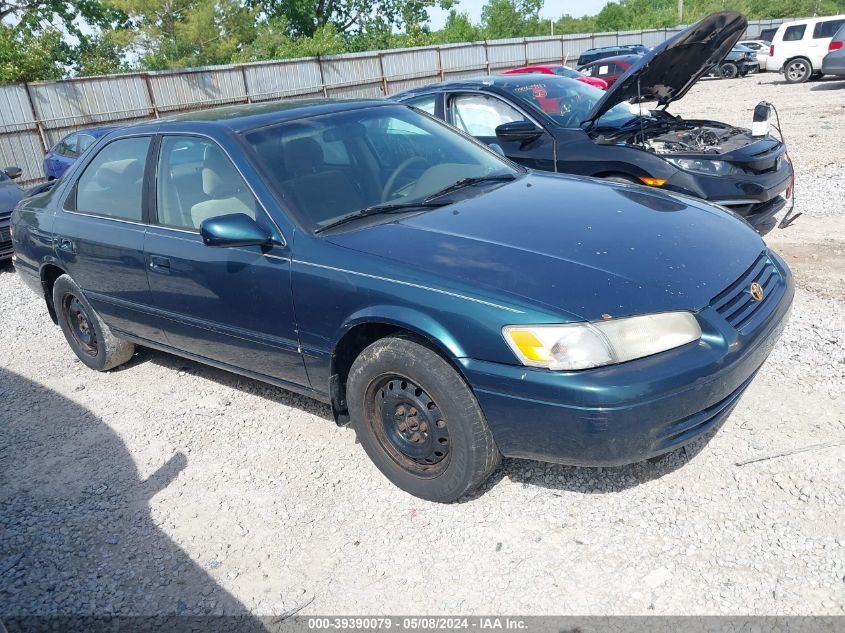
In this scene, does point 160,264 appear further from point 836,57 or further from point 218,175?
point 836,57

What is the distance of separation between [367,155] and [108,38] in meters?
41.4

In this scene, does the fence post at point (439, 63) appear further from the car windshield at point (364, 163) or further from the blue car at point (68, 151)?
the car windshield at point (364, 163)

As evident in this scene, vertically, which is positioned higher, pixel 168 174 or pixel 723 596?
pixel 168 174

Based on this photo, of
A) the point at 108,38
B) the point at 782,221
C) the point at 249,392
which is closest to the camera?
the point at 249,392

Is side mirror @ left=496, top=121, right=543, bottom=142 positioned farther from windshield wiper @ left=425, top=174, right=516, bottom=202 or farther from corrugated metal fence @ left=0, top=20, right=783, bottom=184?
corrugated metal fence @ left=0, top=20, right=783, bottom=184

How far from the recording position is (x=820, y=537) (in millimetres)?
2699

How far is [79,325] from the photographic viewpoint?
17.2 ft

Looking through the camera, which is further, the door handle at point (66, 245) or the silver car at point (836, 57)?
the silver car at point (836, 57)

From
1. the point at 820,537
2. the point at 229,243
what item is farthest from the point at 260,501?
the point at 820,537

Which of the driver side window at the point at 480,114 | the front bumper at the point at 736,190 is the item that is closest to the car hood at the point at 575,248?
the front bumper at the point at 736,190

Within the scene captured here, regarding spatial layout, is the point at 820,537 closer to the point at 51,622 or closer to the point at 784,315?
the point at 784,315

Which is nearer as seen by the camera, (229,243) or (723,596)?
(723,596)

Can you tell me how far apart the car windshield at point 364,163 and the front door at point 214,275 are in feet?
0.68

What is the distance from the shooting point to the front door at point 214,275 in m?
3.46
